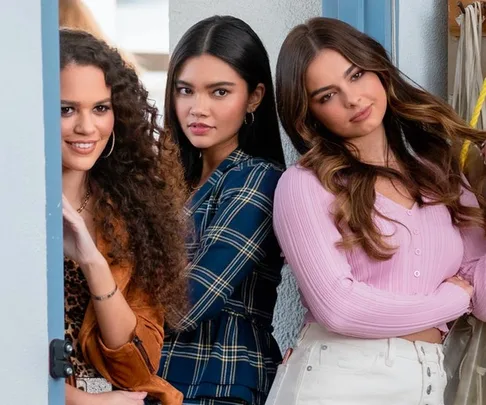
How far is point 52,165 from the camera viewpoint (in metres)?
1.61

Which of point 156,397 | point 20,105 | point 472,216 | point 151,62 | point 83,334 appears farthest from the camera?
point 151,62

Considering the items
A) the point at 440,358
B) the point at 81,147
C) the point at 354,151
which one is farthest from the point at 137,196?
the point at 440,358

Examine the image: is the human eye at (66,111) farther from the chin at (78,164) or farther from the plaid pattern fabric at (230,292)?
the plaid pattern fabric at (230,292)

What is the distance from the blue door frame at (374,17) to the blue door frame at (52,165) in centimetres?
113

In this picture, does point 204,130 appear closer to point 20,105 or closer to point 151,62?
point 20,105

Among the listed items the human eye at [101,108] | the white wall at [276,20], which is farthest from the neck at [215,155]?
the human eye at [101,108]

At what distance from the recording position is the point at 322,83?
2234 mm

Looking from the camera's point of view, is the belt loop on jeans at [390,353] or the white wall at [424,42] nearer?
the belt loop on jeans at [390,353]

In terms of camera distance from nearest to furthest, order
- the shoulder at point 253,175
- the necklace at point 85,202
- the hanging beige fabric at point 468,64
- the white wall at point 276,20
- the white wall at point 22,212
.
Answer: the white wall at point 22,212 → the necklace at point 85,202 → the shoulder at point 253,175 → the hanging beige fabric at point 468,64 → the white wall at point 276,20

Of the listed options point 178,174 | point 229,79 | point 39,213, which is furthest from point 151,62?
point 39,213

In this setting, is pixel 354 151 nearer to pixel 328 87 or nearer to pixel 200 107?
pixel 328 87

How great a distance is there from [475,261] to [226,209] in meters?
0.53

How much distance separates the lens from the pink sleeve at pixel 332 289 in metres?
2.04

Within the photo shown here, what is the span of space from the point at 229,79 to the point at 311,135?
217 millimetres
